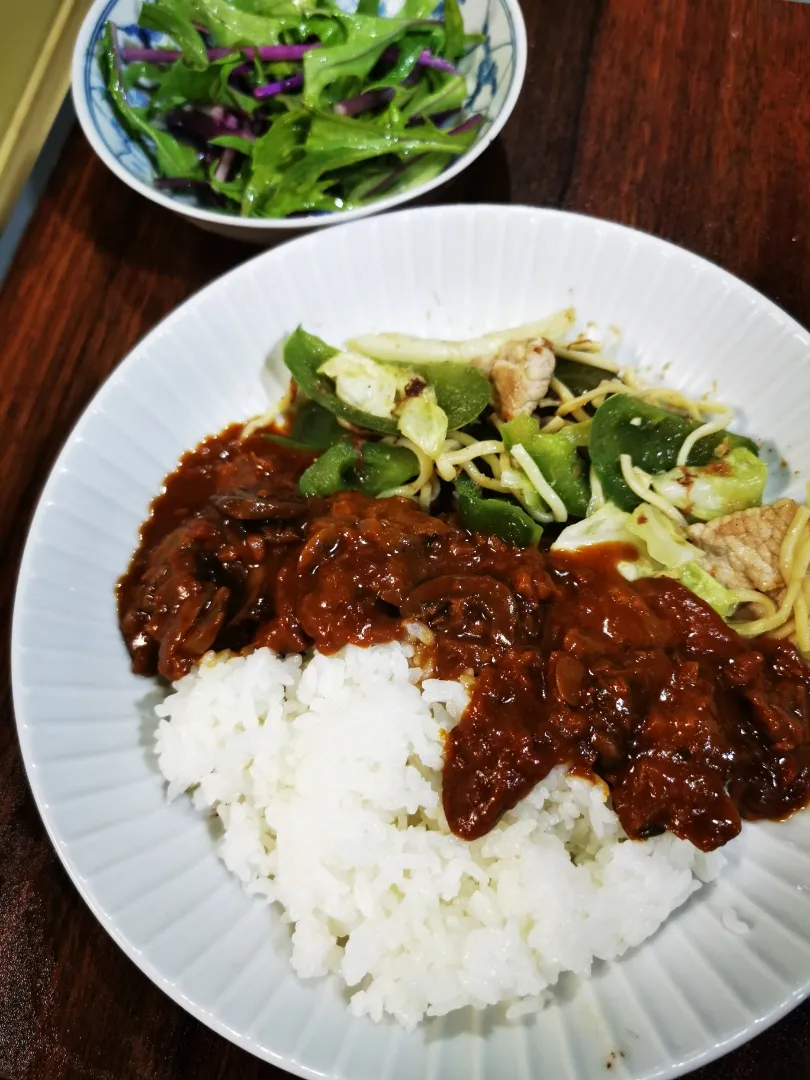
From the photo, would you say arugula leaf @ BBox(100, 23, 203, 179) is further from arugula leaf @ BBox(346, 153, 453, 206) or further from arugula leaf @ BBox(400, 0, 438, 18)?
arugula leaf @ BBox(400, 0, 438, 18)

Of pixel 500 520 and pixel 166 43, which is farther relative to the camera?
pixel 166 43

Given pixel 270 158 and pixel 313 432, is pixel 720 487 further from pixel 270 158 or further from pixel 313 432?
pixel 270 158

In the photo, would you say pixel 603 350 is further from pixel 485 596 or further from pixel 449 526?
pixel 485 596

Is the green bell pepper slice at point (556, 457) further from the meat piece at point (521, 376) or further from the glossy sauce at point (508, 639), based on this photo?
the glossy sauce at point (508, 639)

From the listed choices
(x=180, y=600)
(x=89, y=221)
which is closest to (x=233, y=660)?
(x=180, y=600)

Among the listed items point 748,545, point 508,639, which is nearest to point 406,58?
point 748,545

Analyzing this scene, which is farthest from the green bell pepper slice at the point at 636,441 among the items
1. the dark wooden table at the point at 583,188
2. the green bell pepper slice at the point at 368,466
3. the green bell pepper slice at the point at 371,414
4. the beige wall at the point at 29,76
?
the beige wall at the point at 29,76
